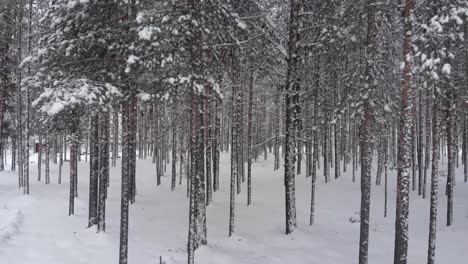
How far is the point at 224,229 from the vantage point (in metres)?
19.0

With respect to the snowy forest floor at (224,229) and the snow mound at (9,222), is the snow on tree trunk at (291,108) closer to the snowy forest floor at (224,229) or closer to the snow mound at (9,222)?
the snowy forest floor at (224,229)

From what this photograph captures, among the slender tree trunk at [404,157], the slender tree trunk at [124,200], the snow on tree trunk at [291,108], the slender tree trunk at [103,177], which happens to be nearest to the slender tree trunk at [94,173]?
the slender tree trunk at [103,177]

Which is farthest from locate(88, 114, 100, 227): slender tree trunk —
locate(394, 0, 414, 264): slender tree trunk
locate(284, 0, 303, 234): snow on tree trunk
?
locate(394, 0, 414, 264): slender tree trunk

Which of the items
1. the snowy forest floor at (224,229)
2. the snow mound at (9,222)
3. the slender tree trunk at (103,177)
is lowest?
the snowy forest floor at (224,229)

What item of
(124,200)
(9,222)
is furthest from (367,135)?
(9,222)

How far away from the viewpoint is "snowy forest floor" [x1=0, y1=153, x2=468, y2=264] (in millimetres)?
14156

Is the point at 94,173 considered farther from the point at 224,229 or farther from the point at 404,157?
the point at 404,157

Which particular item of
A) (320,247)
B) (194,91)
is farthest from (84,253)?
(320,247)

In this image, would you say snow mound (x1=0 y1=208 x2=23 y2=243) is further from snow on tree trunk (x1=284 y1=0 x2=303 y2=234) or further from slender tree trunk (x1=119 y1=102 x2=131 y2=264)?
snow on tree trunk (x1=284 y1=0 x2=303 y2=234)

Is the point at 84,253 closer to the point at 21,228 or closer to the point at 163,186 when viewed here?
the point at 21,228

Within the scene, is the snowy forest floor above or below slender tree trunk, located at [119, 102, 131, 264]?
below

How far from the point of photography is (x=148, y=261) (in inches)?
549

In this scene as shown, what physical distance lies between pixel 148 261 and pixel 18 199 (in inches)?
413

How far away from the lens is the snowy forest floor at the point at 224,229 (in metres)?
14.2
